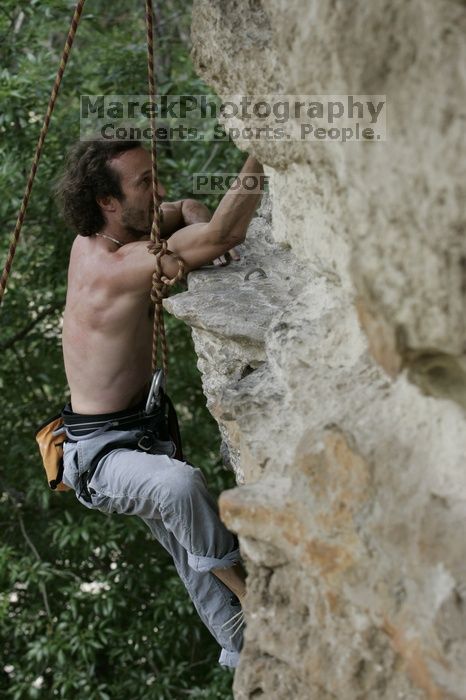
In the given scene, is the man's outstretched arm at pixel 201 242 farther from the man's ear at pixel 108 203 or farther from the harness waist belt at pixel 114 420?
the harness waist belt at pixel 114 420

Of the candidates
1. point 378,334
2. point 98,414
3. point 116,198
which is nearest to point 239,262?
point 116,198

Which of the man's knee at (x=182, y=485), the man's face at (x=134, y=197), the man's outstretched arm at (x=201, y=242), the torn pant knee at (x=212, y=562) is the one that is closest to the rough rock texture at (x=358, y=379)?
the man's outstretched arm at (x=201, y=242)

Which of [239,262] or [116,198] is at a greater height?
[116,198]

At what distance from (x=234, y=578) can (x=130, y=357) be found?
753 mm

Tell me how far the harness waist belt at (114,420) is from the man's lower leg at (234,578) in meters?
0.52

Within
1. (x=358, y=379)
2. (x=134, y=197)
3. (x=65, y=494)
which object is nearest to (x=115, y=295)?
(x=134, y=197)

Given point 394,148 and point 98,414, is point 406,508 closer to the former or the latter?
point 394,148

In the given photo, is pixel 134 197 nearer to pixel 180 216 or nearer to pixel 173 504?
pixel 180 216

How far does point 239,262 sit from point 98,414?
62cm

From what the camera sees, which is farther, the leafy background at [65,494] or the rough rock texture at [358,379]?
the leafy background at [65,494]

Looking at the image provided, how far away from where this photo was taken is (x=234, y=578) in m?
2.71

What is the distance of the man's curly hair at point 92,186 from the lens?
303cm

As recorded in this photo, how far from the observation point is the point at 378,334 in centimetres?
152

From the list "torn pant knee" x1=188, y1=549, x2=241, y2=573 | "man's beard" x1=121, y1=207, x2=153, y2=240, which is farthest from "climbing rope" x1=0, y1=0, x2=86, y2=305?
"torn pant knee" x1=188, y1=549, x2=241, y2=573
